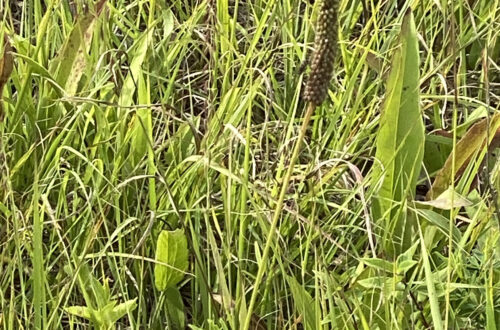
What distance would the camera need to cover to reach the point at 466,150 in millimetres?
1149

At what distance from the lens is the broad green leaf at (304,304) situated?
0.90m

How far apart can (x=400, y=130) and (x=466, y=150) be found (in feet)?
0.41

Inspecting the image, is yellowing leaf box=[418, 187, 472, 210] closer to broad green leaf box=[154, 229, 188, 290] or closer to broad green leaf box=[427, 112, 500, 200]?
broad green leaf box=[427, 112, 500, 200]

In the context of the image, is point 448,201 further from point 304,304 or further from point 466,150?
point 304,304

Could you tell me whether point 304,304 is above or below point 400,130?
below

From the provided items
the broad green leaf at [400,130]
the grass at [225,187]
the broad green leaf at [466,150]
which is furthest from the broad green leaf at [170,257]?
the broad green leaf at [466,150]

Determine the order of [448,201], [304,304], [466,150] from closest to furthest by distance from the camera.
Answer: [304,304] < [448,201] < [466,150]

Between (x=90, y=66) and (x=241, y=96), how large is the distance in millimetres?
236

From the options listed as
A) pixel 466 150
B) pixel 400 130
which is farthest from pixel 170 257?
pixel 466 150

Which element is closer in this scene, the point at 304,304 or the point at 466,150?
the point at 304,304

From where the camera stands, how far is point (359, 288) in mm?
1009

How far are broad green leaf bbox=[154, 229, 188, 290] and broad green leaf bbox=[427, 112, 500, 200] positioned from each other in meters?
0.37

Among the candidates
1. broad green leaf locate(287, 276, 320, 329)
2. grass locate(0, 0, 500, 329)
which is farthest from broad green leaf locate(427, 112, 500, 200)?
broad green leaf locate(287, 276, 320, 329)

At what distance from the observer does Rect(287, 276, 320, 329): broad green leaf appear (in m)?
0.90
